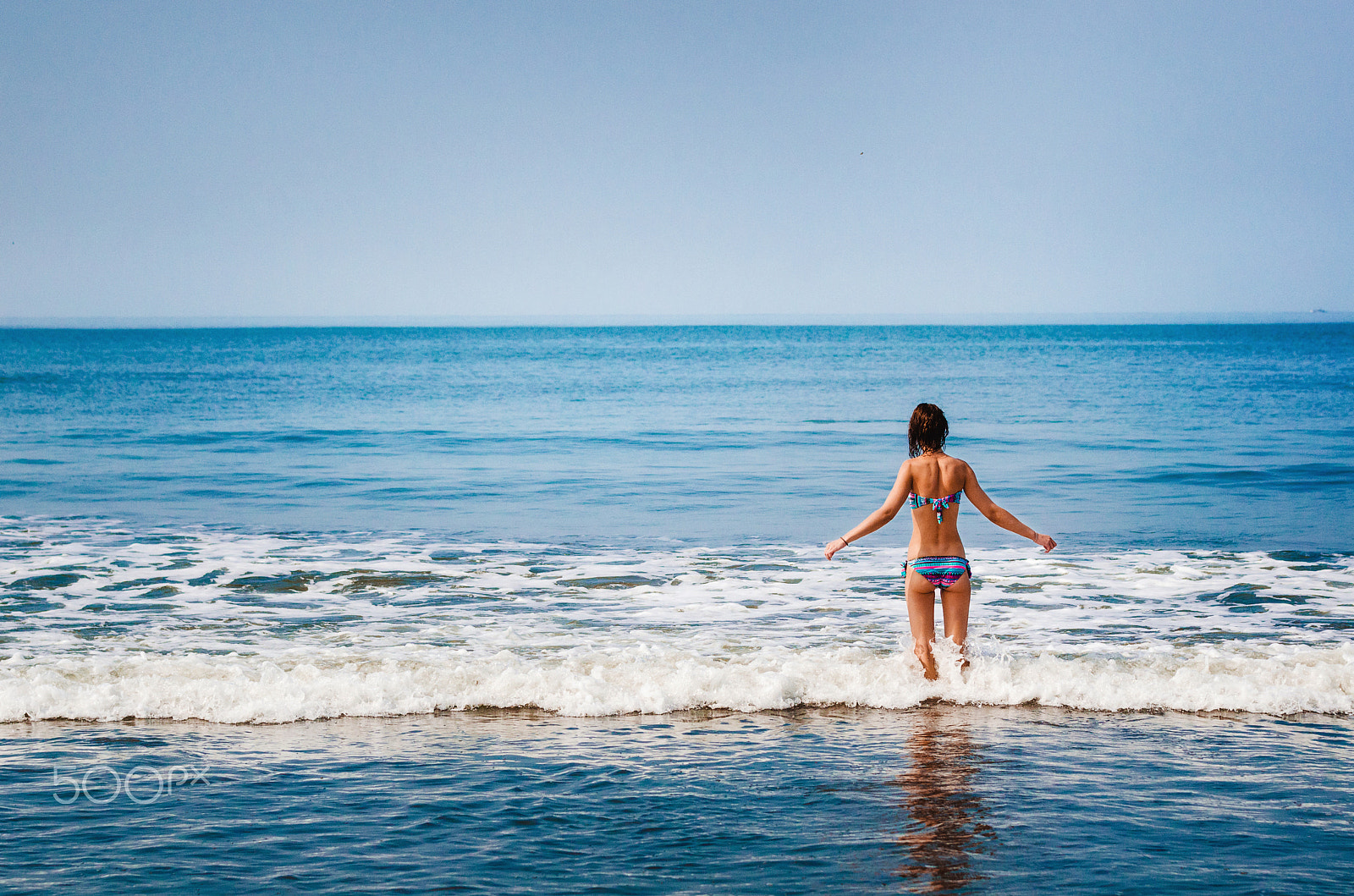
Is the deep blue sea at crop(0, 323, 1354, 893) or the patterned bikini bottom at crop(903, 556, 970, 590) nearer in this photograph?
the deep blue sea at crop(0, 323, 1354, 893)

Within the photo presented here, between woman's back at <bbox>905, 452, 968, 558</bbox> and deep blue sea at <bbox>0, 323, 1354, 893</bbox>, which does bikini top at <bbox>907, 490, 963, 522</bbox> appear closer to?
woman's back at <bbox>905, 452, 968, 558</bbox>

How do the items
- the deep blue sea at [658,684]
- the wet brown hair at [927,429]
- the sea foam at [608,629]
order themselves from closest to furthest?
the deep blue sea at [658,684] < the wet brown hair at [927,429] < the sea foam at [608,629]

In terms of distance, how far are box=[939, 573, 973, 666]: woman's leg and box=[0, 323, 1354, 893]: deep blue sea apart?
30 centimetres

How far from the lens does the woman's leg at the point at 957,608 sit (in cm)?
628

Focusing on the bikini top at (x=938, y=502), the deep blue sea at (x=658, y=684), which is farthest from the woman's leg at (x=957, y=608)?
the bikini top at (x=938, y=502)

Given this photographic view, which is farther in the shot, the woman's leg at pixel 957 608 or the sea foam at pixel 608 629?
the sea foam at pixel 608 629

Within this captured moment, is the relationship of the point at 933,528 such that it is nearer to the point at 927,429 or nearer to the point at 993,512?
the point at 993,512

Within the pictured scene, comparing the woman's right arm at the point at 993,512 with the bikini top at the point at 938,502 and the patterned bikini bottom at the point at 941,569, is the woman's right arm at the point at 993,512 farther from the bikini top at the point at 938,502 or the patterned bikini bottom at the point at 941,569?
the patterned bikini bottom at the point at 941,569

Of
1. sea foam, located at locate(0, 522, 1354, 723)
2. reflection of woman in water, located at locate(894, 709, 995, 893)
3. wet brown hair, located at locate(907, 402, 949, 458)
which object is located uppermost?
wet brown hair, located at locate(907, 402, 949, 458)

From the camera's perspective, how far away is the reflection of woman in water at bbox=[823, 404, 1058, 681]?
6168 mm

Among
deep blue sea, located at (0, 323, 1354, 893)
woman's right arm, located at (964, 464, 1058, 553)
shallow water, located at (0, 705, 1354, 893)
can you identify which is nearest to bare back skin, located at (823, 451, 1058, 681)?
woman's right arm, located at (964, 464, 1058, 553)

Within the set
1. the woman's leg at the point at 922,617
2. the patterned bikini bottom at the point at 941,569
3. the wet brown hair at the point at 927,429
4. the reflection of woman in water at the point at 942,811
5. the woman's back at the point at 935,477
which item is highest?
the wet brown hair at the point at 927,429

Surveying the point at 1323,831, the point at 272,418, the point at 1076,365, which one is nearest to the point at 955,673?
the point at 1323,831

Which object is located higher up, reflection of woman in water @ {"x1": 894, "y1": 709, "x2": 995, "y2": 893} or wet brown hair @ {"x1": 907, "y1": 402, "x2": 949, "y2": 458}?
wet brown hair @ {"x1": 907, "y1": 402, "x2": 949, "y2": 458}
